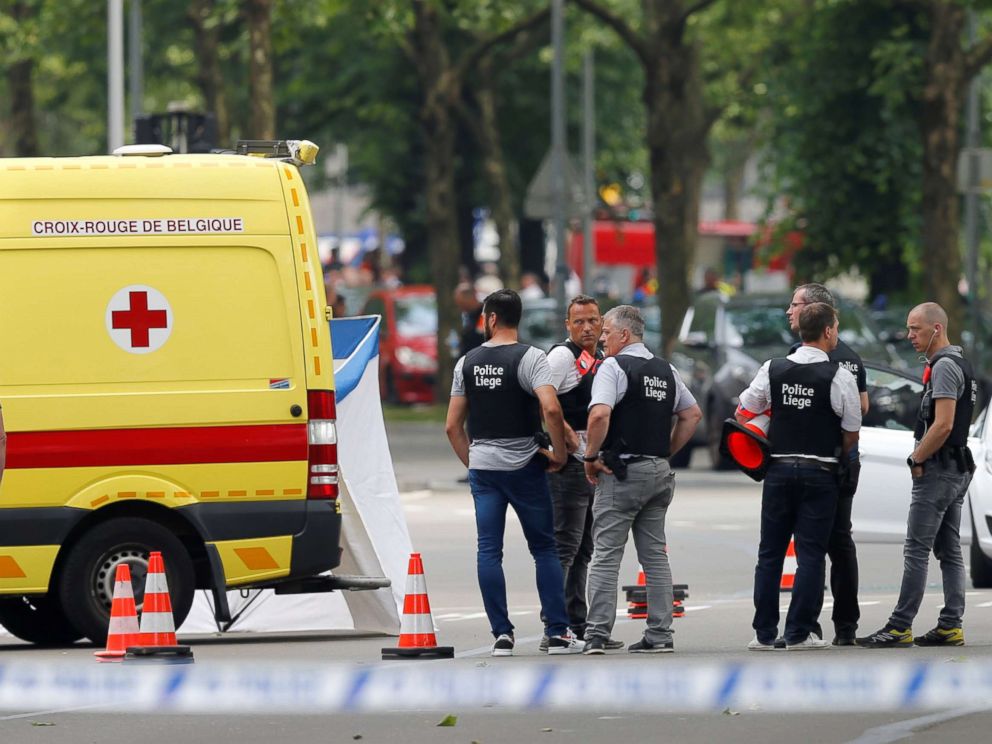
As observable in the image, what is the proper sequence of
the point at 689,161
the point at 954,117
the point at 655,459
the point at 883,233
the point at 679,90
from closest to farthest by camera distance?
the point at 655,459 → the point at 954,117 → the point at 679,90 → the point at 883,233 → the point at 689,161

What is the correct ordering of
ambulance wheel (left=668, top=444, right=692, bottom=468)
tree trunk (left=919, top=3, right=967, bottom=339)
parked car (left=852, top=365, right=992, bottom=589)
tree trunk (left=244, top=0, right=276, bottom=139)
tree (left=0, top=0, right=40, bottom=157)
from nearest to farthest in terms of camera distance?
parked car (left=852, top=365, right=992, bottom=589)
ambulance wheel (left=668, top=444, right=692, bottom=468)
tree trunk (left=919, top=3, right=967, bottom=339)
tree trunk (left=244, top=0, right=276, bottom=139)
tree (left=0, top=0, right=40, bottom=157)

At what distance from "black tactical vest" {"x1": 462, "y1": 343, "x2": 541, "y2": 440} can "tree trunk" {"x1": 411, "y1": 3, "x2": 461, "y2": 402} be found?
76.2ft

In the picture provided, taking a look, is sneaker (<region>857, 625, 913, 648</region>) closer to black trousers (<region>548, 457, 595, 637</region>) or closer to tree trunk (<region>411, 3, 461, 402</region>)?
black trousers (<region>548, 457, 595, 637</region>)

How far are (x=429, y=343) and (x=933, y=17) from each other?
12.2m

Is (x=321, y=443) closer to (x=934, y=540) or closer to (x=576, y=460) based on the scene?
(x=576, y=460)

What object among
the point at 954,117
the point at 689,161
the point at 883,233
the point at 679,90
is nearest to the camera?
the point at 954,117

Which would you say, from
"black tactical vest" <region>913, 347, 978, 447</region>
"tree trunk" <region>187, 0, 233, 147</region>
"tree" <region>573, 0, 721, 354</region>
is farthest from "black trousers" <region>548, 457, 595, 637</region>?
"tree trunk" <region>187, 0, 233, 147</region>

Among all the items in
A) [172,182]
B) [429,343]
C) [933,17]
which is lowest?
[429,343]

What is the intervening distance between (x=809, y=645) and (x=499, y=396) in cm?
189

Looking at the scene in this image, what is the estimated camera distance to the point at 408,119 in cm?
4528

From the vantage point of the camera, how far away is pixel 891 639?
1157 cm

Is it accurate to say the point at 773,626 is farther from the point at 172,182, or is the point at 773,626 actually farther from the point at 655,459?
the point at 172,182

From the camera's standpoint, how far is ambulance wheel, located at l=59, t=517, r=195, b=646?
11555 millimetres

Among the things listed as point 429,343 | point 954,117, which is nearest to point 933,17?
point 954,117
